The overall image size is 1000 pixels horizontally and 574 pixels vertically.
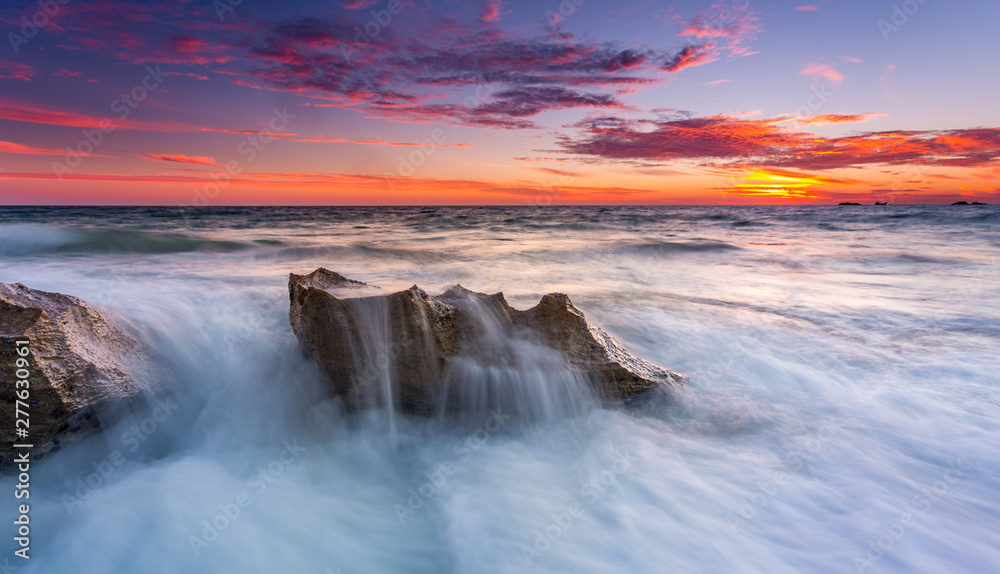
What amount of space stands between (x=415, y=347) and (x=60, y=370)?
200 cm

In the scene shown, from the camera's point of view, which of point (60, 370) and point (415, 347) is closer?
point (60, 370)

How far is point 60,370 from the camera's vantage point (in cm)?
252

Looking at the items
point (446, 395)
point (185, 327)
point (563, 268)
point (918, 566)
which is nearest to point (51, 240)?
point (185, 327)

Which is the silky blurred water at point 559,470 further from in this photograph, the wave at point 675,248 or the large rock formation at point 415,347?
the wave at point 675,248

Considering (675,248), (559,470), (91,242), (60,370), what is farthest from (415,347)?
(91,242)

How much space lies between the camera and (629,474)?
9.18 ft

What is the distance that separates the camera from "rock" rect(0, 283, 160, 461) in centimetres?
242

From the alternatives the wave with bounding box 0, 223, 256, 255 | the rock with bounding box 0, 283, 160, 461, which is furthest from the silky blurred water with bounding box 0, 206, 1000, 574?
the wave with bounding box 0, 223, 256, 255

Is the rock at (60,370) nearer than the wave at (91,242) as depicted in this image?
Yes

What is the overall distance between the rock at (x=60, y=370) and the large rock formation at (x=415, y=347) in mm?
1150

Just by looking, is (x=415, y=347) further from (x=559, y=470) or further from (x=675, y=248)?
(x=675, y=248)

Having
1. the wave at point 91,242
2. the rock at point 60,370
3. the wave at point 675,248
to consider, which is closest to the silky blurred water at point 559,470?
the rock at point 60,370

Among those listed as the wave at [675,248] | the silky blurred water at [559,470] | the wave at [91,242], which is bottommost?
the silky blurred water at [559,470]

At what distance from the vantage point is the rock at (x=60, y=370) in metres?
2.42
